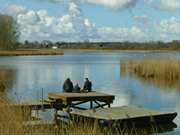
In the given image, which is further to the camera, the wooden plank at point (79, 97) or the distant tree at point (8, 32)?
the distant tree at point (8, 32)

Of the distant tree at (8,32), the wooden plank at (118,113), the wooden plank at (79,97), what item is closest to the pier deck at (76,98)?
the wooden plank at (79,97)

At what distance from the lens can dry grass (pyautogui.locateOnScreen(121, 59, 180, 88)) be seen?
30719mm

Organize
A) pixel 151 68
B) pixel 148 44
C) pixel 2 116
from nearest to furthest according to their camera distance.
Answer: pixel 2 116
pixel 151 68
pixel 148 44

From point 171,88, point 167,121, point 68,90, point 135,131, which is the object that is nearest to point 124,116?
point 135,131

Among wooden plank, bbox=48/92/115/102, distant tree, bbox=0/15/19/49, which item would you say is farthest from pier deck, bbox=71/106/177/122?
distant tree, bbox=0/15/19/49

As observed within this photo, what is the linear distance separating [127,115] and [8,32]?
65466 mm

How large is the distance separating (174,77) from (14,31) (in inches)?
2090

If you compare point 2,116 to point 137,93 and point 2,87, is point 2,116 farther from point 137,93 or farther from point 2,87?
point 137,93

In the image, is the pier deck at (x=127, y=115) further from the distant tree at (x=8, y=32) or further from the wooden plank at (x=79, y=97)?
the distant tree at (x=8, y=32)

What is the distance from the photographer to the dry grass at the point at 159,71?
3072 centimetres

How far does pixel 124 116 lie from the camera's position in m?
13.9

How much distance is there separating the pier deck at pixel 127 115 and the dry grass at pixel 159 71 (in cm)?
1286

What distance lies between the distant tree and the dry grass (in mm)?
41485

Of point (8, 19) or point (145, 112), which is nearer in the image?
point (145, 112)
